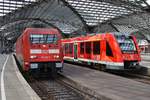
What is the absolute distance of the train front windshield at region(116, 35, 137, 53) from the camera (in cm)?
2116

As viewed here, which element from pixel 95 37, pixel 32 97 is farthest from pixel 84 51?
pixel 32 97

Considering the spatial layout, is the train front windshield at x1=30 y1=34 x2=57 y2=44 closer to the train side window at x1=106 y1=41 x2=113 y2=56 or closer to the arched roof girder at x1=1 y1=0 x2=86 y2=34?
the train side window at x1=106 y1=41 x2=113 y2=56

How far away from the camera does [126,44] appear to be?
21453 mm

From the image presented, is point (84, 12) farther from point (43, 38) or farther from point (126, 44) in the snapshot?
point (43, 38)

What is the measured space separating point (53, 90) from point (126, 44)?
772cm

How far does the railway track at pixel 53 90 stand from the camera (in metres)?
13.6

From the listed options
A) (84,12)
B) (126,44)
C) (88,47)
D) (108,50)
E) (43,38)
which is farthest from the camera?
(84,12)

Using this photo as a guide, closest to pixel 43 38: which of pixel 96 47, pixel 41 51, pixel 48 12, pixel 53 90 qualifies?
pixel 41 51

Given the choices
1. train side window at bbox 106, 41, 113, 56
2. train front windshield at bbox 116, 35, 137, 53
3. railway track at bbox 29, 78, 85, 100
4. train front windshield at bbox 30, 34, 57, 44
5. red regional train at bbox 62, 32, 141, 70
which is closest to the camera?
railway track at bbox 29, 78, 85, 100

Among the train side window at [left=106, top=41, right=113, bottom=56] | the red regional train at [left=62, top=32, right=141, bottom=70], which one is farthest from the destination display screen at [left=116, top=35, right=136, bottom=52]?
the train side window at [left=106, top=41, right=113, bottom=56]

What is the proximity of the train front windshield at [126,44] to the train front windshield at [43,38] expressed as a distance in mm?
4671

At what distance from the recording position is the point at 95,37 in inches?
957

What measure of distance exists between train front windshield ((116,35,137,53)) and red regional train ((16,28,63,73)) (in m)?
4.46

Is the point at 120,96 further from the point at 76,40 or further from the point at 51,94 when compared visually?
the point at 76,40
